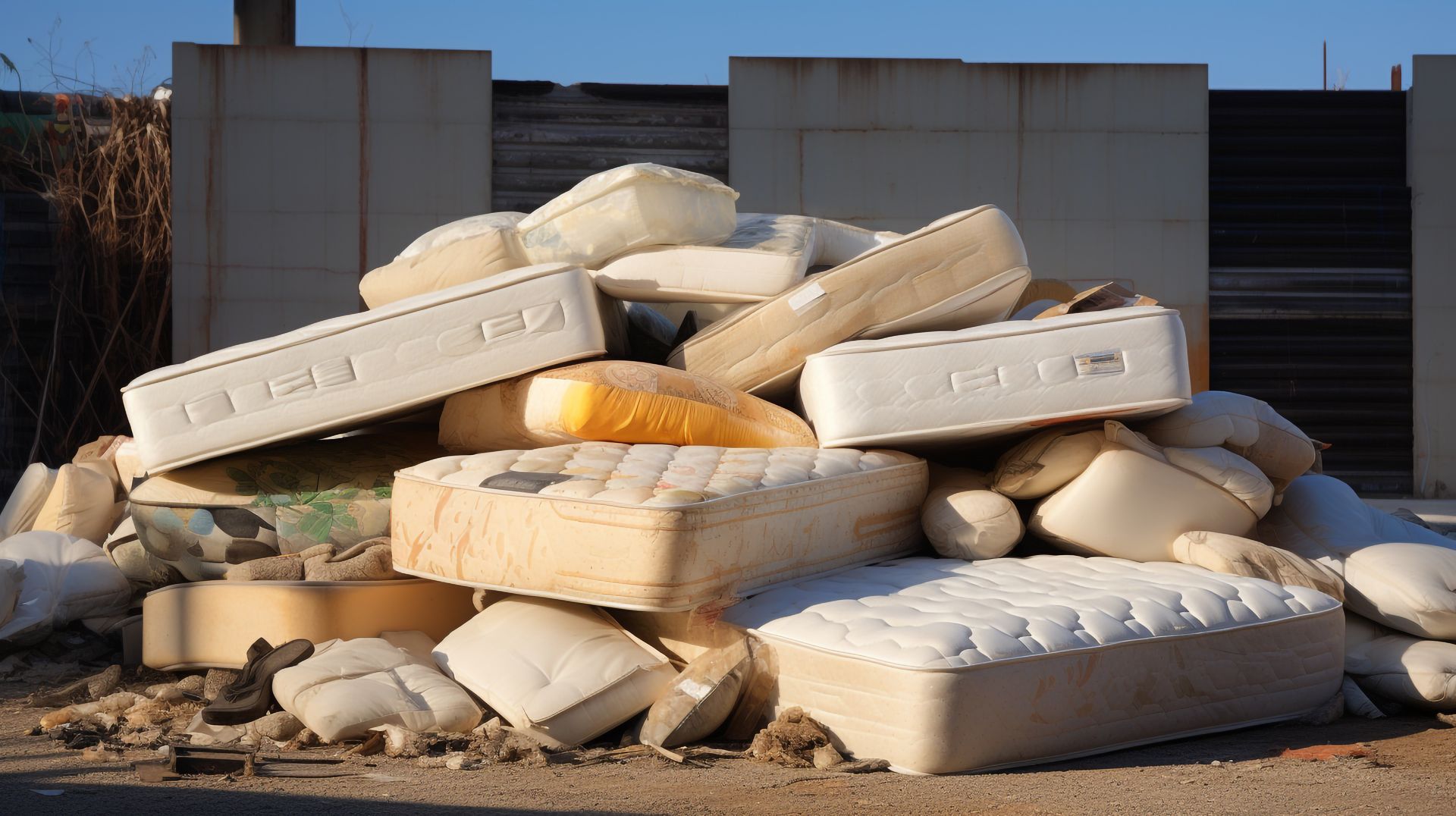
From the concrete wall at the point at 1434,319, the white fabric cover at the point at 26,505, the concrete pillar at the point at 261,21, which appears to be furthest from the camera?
the concrete pillar at the point at 261,21

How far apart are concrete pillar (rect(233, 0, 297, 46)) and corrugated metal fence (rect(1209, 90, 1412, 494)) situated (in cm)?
502

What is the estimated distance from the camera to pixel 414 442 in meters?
3.21

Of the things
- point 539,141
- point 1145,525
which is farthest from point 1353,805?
point 539,141

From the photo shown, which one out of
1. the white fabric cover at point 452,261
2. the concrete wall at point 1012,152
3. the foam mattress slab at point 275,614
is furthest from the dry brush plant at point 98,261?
the foam mattress slab at point 275,614

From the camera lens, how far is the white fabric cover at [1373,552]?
2.69 metres

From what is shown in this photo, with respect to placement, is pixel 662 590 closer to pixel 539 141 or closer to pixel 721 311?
pixel 721 311

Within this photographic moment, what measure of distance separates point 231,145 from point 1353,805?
5943mm

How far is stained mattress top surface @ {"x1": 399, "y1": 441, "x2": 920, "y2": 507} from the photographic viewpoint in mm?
2348

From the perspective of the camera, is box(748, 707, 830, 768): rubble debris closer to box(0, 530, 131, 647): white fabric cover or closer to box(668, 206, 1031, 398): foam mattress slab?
box(668, 206, 1031, 398): foam mattress slab

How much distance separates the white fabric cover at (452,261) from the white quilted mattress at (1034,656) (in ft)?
4.28

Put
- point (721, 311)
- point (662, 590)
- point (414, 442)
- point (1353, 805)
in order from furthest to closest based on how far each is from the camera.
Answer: point (721, 311) < point (414, 442) < point (662, 590) < point (1353, 805)

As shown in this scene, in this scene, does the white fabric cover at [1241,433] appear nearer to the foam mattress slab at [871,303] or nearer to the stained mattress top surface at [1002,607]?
the stained mattress top surface at [1002,607]

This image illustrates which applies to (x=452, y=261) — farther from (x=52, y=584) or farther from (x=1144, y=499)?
(x=1144, y=499)

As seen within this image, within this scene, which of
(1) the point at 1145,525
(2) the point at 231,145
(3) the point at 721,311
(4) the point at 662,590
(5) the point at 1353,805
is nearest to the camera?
(5) the point at 1353,805
